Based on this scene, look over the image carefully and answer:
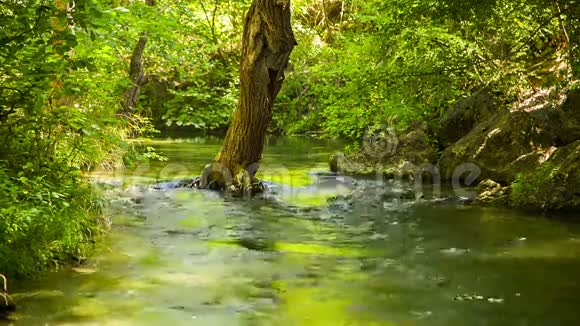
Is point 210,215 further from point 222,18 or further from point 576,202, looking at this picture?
point 222,18

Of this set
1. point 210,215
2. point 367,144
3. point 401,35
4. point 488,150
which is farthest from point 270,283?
point 367,144

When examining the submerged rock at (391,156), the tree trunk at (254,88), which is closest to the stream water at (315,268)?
the tree trunk at (254,88)

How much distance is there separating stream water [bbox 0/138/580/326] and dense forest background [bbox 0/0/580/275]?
73 centimetres

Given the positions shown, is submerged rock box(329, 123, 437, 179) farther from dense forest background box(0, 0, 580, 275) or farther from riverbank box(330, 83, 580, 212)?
dense forest background box(0, 0, 580, 275)

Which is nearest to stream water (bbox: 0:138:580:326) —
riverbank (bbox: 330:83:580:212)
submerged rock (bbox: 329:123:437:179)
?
riverbank (bbox: 330:83:580:212)

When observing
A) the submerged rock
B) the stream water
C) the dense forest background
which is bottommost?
the stream water

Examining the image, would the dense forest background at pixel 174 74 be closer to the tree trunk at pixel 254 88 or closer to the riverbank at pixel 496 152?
the riverbank at pixel 496 152

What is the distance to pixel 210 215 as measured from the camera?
384 inches

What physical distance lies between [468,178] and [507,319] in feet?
27.4

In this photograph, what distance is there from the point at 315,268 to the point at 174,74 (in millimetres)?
19070

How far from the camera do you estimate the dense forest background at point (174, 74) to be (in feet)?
18.6

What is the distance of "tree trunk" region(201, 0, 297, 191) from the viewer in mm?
10836

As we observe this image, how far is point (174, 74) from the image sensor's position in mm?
24516

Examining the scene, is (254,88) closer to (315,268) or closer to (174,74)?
(315,268)
